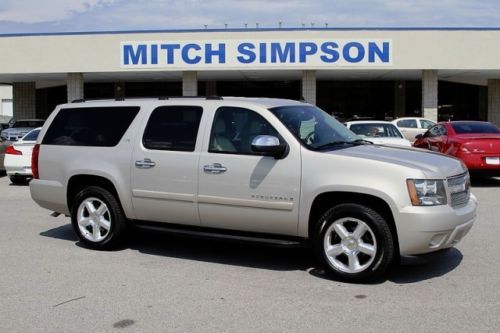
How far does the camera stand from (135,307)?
496cm

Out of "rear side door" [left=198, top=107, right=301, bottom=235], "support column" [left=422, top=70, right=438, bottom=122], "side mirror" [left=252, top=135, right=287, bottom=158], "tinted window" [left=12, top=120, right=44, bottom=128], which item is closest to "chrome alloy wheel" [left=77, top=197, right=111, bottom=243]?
"rear side door" [left=198, top=107, right=301, bottom=235]

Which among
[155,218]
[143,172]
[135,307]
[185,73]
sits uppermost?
[185,73]

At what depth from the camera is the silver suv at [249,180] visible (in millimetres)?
5484

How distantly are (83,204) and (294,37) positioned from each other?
19252 mm

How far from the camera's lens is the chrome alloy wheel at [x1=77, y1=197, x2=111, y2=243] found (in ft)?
23.3

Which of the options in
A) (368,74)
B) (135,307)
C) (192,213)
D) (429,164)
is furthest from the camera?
(368,74)

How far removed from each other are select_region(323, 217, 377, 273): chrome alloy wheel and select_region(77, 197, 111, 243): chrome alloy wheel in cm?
286

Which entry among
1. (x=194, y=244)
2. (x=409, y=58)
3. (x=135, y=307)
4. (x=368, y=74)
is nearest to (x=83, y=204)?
(x=194, y=244)

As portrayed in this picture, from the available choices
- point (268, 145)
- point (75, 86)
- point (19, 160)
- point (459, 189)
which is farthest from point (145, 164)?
point (75, 86)

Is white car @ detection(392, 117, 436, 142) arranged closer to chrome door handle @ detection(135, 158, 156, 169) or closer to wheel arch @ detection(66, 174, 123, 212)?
wheel arch @ detection(66, 174, 123, 212)

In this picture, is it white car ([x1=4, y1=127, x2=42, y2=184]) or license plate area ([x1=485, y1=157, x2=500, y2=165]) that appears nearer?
license plate area ([x1=485, y1=157, x2=500, y2=165])

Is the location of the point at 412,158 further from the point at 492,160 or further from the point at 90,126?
the point at 492,160

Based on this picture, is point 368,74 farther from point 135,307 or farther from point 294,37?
point 135,307

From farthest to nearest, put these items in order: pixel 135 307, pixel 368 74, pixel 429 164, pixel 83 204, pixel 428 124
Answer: pixel 368 74
pixel 428 124
pixel 83 204
pixel 429 164
pixel 135 307
